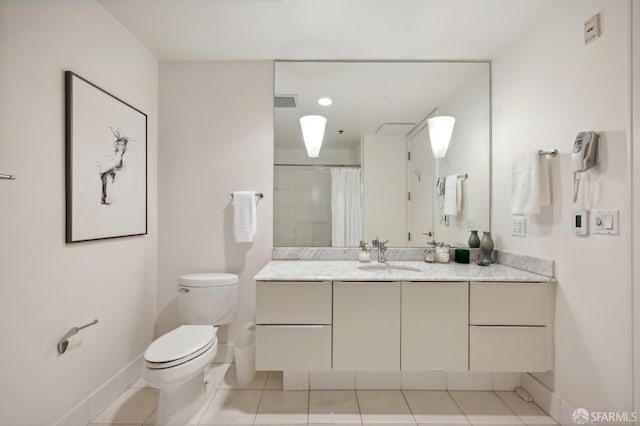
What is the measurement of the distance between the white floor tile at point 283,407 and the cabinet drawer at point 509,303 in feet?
3.68

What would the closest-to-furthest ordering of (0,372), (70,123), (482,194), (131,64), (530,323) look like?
(0,372), (70,123), (530,323), (131,64), (482,194)

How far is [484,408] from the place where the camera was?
1.96 meters

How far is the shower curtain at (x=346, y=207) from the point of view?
253 cm

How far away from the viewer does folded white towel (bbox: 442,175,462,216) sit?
2.51 metres

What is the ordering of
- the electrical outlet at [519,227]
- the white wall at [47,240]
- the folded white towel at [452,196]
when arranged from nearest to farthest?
the white wall at [47,240] → the electrical outlet at [519,227] → the folded white towel at [452,196]

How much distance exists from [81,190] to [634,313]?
8.76 feet

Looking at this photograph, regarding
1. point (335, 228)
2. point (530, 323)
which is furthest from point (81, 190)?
point (530, 323)

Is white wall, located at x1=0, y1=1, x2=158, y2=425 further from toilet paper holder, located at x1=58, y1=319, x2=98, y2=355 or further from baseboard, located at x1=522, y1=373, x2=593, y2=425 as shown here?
baseboard, located at x1=522, y1=373, x2=593, y2=425

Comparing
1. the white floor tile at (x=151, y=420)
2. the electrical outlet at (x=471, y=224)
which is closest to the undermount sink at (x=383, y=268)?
the electrical outlet at (x=471, y=224)

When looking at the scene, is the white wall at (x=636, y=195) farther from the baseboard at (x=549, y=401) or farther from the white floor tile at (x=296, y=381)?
the white floor tile at (x=296, y=381)

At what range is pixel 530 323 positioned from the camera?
6.15ft

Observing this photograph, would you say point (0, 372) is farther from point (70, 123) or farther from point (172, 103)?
point (172, 103)

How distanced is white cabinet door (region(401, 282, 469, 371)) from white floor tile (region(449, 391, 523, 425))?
28 cm

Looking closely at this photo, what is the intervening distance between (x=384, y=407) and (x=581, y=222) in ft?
4.89
